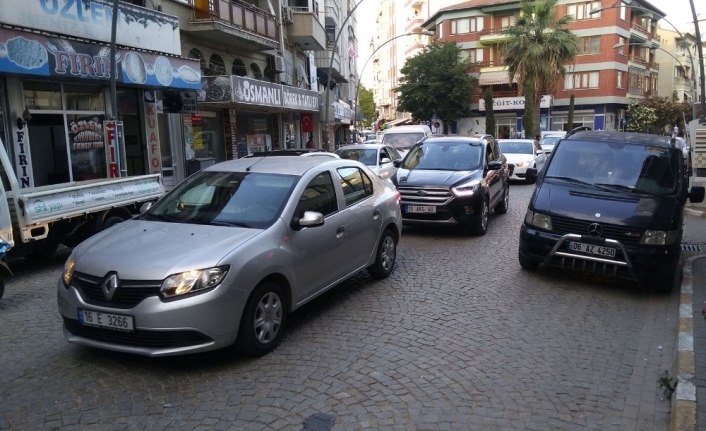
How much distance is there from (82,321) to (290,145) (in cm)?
2750

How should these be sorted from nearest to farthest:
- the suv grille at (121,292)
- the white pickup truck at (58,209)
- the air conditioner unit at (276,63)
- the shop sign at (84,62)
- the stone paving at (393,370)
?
the stone paving at (393,370), the suv grille at (121,292), the white pickup truck at (58,209), the shop sign at (84,62), the air conditioner unit at (276,63)

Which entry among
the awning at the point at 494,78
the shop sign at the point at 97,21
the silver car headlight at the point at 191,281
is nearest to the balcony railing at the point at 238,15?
the shop sign at the point at 97,21

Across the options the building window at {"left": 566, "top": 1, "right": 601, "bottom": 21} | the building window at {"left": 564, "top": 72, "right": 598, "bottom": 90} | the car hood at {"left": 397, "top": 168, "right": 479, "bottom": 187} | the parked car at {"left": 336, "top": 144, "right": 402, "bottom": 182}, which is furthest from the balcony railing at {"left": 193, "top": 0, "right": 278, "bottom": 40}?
the building window at {"left": 566, "top": 1, "right": 601, "bottom": 21}

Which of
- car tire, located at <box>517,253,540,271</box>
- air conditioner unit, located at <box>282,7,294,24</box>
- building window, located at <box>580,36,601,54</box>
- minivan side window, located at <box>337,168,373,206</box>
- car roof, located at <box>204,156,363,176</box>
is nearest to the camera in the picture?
car roof, located at <box>204,156,363,176</box>

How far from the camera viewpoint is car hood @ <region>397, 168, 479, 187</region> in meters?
10.3

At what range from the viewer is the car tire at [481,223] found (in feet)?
34.3

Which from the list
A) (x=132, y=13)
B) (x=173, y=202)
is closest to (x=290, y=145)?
(x=132, y=13)

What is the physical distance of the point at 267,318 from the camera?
4.99 meters

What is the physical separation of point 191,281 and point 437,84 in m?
51.3

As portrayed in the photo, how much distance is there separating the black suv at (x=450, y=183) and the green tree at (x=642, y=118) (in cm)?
4863

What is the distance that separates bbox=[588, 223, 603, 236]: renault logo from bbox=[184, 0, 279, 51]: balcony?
626 inches

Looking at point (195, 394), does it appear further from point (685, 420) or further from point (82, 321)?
point (685, 420)

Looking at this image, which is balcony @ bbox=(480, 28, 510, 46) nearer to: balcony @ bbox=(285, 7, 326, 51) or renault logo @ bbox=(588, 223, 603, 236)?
balcony @ bbox=(285, 7, 326, 51)

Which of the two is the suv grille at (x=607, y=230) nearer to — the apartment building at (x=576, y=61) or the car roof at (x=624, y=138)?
the car roof at (x=624, y=138)
